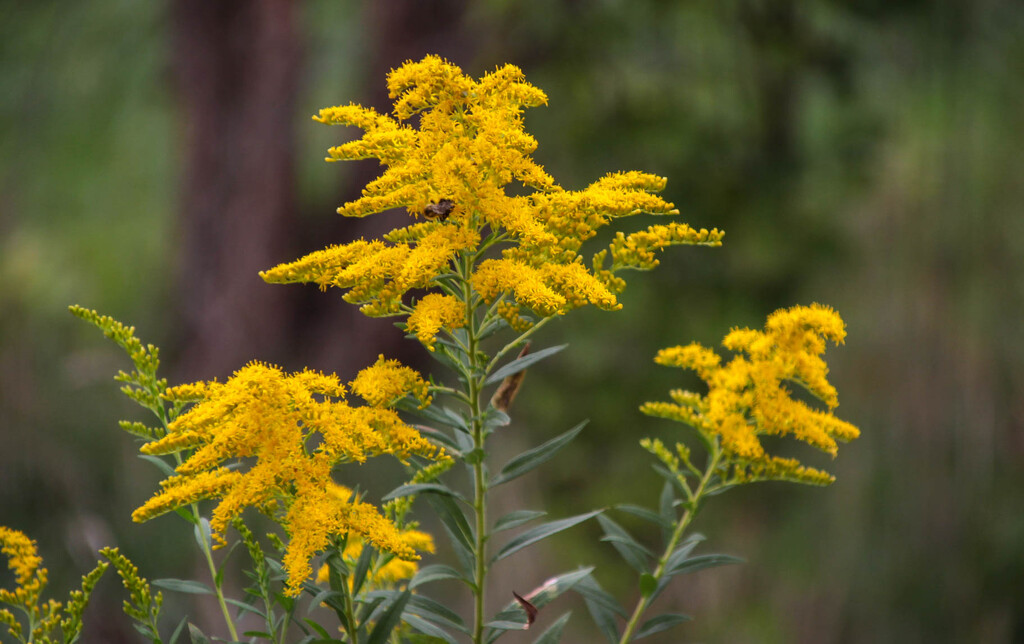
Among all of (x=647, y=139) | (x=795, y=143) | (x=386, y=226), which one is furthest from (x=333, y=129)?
(x=795, y=143)

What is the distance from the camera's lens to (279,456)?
2.93 feet

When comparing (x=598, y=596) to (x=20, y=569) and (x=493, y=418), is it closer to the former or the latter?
(x=493, y=418)

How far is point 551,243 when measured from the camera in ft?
3.17

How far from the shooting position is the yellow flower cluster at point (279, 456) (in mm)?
872

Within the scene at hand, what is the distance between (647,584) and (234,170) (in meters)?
3.64

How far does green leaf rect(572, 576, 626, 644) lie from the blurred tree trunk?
10.8 ft

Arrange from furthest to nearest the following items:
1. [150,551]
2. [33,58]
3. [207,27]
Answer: [33,58]
[207,27]
[150,551]

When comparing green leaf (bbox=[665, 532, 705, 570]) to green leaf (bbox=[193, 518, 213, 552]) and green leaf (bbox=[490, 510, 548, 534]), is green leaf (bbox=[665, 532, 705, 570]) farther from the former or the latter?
green leaf (bbox=[193, 518, 213, 552])

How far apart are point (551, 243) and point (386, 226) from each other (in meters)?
3.14

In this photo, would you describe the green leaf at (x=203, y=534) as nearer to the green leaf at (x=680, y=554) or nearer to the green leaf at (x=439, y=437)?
the green leaf at (x=439, y=437)

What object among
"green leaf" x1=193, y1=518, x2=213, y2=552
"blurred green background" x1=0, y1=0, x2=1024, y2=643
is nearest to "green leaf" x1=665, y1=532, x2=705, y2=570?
"green leaf" x1=193, y1=518, x2=213, y2=552

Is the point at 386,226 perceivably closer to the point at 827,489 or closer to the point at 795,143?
the point at 795,143

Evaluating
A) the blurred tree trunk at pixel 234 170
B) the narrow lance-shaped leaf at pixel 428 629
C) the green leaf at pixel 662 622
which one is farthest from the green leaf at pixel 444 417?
the blurred tree trunk at pixel 234 170

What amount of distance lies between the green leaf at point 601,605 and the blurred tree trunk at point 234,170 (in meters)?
3.30
